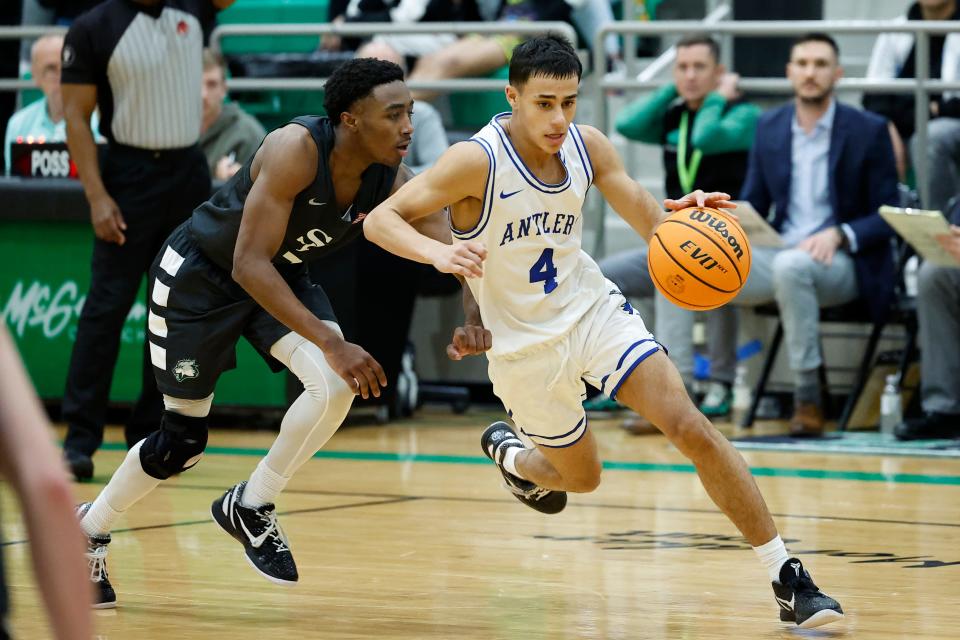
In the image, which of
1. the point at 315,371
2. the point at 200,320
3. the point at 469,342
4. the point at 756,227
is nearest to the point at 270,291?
the point at 315,371

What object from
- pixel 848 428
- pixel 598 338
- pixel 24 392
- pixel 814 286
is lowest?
pixel 848 428

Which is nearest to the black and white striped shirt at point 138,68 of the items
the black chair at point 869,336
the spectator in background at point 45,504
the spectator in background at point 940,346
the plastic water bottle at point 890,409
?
the black chair at point 869,336

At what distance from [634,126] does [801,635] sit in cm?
547

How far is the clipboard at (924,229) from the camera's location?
759cm

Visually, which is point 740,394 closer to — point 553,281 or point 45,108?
point 45,108

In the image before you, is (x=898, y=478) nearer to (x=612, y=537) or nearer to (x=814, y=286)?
(x=814, y=286)

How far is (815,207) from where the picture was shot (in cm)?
872

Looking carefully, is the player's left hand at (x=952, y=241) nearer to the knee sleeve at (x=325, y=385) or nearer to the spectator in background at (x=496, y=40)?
the spectator in background at (x=496, y=40)

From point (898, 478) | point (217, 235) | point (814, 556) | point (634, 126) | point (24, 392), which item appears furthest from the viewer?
point (634, 126)

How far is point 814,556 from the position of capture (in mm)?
5422

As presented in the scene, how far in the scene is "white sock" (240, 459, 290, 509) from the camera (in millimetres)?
4930

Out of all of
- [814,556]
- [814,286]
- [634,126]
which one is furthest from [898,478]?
[634,126]

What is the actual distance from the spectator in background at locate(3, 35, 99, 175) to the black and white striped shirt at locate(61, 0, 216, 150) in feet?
7.26

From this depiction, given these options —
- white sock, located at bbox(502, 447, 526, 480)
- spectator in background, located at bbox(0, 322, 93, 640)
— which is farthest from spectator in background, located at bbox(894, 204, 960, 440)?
spectator in background, located at bbox(0, 322, 93, 640)
